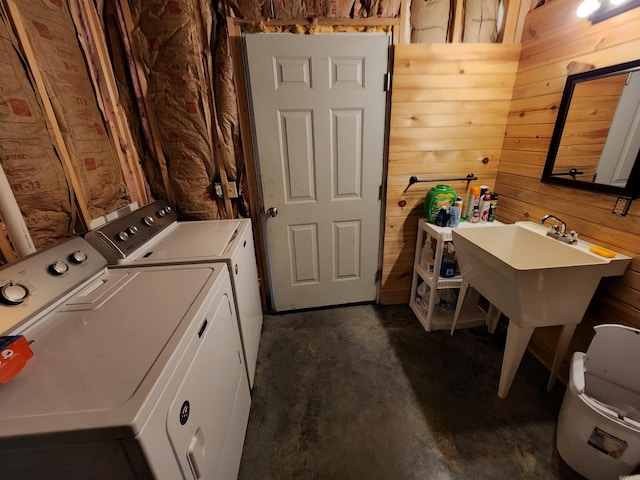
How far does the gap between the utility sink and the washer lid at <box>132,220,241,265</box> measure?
141 cm

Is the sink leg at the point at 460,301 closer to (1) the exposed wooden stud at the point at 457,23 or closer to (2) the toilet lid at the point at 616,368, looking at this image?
(2) the toilet lid at the point at 616,368

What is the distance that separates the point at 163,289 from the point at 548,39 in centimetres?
248

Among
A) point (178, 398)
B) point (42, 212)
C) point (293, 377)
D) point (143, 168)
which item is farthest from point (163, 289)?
point (143, 168)

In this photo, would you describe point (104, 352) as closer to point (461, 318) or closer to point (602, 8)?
point (461, 318)

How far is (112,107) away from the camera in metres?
1.69

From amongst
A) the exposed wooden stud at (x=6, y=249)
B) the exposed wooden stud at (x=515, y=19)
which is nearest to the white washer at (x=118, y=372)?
the exposed wooden stud at (x=6, y=249)

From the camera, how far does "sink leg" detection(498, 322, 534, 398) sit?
145 cm

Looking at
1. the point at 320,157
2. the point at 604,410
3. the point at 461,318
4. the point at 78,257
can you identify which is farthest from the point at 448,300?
the point at 78,257

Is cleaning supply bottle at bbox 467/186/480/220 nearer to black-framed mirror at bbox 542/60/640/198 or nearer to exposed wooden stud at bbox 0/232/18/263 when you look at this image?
black-framed mirror at bbox 542/60/640/198

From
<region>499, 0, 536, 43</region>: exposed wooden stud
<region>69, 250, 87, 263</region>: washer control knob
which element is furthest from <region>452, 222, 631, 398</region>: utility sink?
<region>69, 250, 87, 263</region>: washer control knob

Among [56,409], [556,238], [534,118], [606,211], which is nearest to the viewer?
[56,409]

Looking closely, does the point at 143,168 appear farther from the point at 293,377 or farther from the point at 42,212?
the point at 293,377

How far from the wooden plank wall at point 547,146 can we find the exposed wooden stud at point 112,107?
2636mm

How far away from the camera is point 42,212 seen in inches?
47.6
